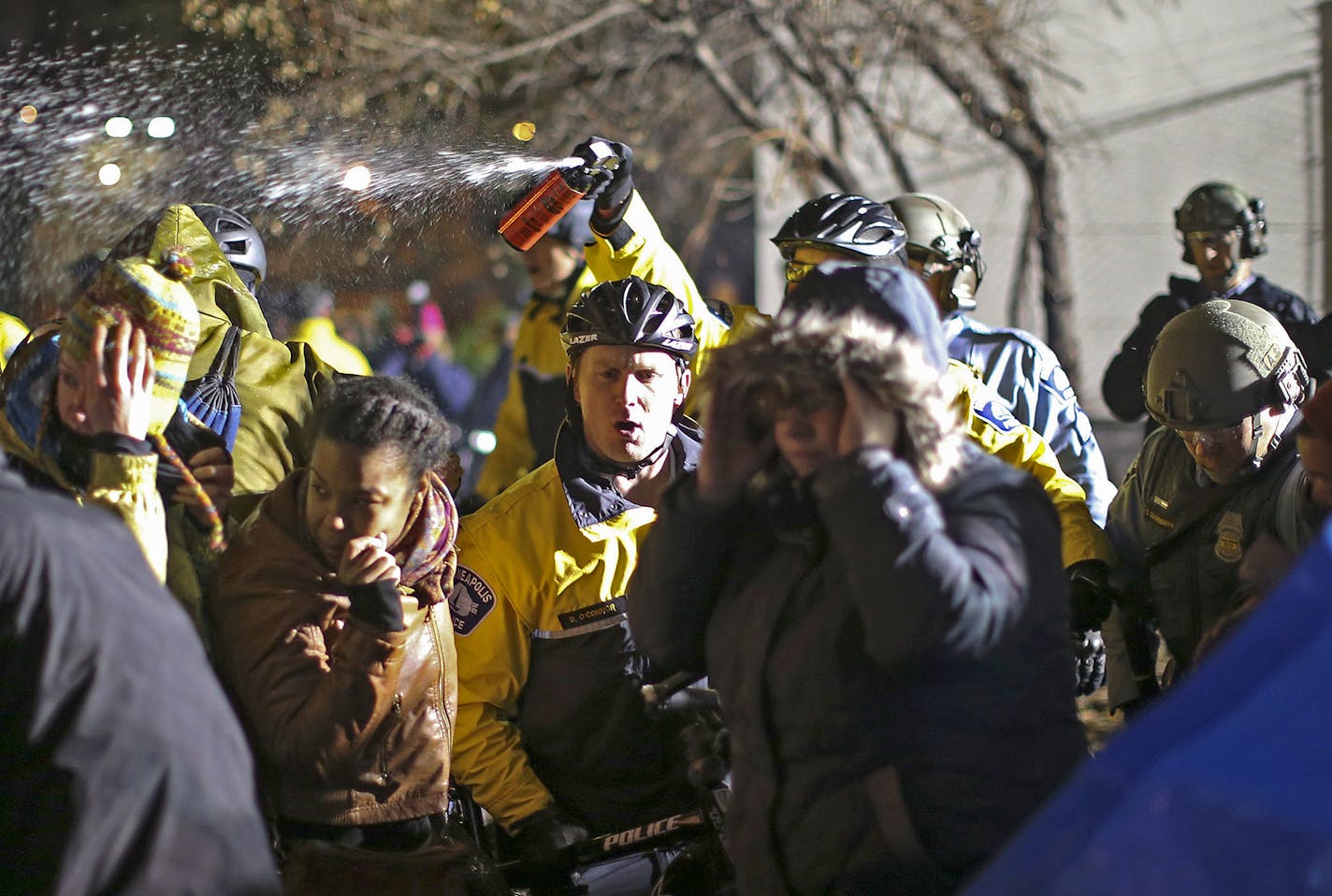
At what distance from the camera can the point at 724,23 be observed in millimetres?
11484

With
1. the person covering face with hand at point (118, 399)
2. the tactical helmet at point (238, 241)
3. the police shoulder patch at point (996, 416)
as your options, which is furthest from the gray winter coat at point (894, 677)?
the tactical helmet at point (238, 241)

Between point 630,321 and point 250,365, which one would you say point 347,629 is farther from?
point 250,365

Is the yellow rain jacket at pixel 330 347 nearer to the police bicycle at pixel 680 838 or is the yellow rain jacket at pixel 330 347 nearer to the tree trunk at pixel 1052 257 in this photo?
the tree trunk at pixel 1052 257

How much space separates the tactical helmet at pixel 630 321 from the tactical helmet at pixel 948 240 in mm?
1978

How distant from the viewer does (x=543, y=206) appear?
484 cm

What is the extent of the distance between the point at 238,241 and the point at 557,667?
225cm

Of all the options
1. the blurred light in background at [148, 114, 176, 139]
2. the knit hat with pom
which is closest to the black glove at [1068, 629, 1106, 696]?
the knit hat with pom

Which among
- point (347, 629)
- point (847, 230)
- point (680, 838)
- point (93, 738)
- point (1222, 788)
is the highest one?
point (1222, 788)

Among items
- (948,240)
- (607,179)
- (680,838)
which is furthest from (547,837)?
(948,240)

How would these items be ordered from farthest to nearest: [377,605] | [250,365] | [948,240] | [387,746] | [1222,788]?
1. [948,240]
2. [250,365]
3. [387,746]
4. [377,605]
5. [1222,788]

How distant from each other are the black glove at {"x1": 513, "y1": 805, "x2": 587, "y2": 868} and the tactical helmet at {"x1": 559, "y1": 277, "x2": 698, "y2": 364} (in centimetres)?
130

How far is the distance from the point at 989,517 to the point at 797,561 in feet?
1.23

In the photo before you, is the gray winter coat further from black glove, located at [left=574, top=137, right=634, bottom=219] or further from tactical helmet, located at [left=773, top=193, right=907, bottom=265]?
tactical helmet, located at [left=773, top=193, right=907, bottom=265]

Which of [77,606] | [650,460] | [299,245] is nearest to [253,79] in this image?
[299,245]
